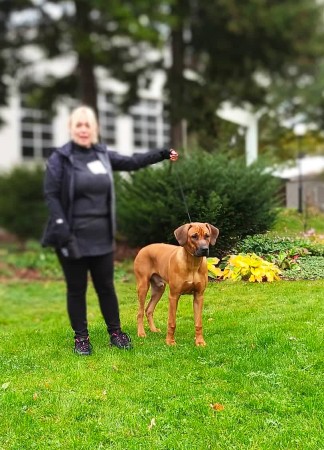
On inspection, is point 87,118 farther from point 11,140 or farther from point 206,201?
point 11,140

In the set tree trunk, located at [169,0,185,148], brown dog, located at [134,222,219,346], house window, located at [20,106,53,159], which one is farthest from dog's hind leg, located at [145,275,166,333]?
house window, located at [20,106,53,159]

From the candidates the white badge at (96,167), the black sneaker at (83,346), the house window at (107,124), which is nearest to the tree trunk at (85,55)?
the house window at (107,124)

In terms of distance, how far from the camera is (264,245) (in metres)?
4.46

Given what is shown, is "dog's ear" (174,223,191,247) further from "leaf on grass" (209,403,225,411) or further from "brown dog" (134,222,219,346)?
"leaf on grass" (209,403,225,411)

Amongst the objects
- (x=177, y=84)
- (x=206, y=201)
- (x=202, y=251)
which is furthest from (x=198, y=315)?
(x=177, y=84)

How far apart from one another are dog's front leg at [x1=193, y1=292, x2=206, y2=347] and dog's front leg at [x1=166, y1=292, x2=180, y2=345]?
0.49 feet

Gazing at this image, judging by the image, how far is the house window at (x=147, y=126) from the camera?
2562 cm

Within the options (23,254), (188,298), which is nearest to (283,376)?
(188,298)

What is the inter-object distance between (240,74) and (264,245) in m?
15.0

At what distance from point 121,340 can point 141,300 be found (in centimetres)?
38

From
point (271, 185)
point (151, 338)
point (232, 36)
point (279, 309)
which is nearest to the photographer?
point (279, 309)

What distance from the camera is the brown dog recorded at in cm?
407

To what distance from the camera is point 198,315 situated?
4.39 metres

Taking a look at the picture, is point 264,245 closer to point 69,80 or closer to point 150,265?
point 150,265
